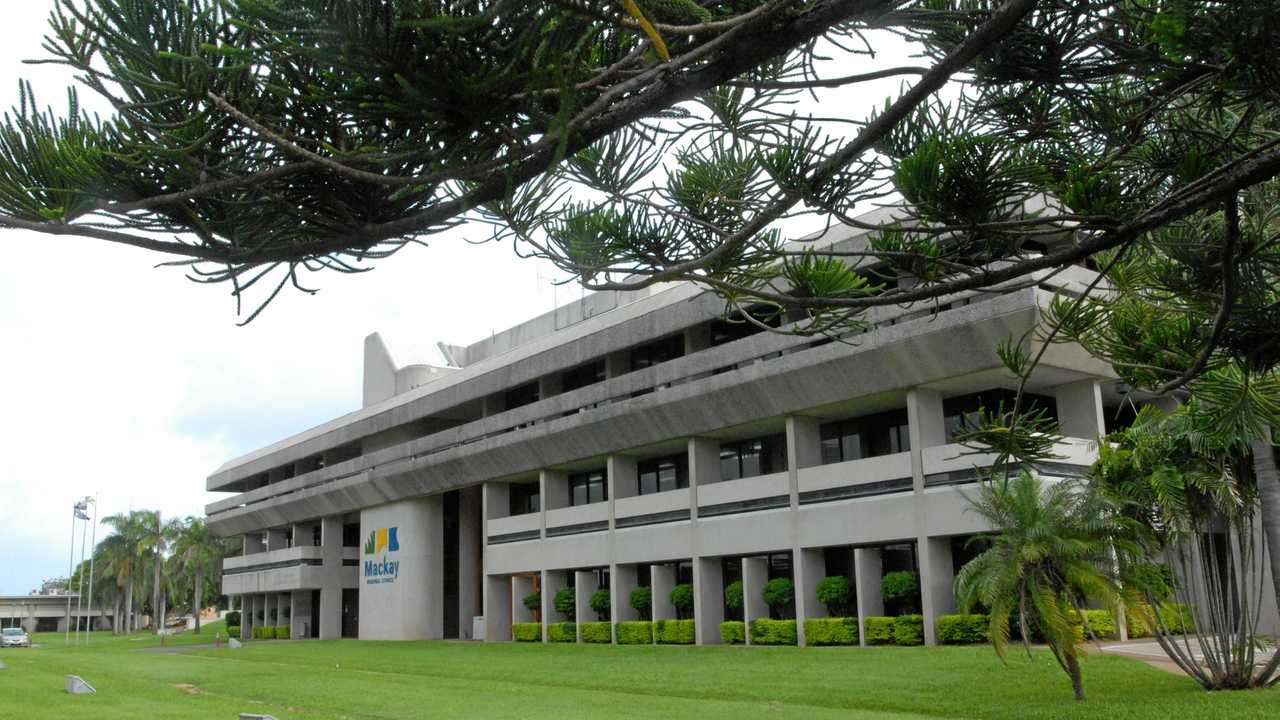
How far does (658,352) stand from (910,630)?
487 inches

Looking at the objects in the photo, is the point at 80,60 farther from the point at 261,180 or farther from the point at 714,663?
the point at 714,663

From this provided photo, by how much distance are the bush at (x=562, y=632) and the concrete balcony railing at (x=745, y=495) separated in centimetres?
667

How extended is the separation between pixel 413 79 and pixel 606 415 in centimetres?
2810

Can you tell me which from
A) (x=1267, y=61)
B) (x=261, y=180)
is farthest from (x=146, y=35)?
(x=1267, y=61)

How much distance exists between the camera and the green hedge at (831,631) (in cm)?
2575

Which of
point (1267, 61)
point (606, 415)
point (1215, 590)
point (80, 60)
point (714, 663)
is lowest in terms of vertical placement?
point (714, 663)

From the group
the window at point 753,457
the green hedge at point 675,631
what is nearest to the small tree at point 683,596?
the green hedge at point 675,631

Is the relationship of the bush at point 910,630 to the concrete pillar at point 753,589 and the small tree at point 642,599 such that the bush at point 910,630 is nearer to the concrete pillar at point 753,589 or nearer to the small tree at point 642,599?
the concrete pillar at point 753,589

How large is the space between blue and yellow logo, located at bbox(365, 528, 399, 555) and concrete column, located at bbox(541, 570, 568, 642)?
904 centimetres

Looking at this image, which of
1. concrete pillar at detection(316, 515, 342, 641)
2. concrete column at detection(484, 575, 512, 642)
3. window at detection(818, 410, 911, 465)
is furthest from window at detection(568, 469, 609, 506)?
concrete pillar at detection(316, 515, 342, 641)

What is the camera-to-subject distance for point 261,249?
3895mm

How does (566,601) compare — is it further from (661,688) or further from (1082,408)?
(1082,408)

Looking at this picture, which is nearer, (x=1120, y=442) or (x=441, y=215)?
(x=441, y=215)

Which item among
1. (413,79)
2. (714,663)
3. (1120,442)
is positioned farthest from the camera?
(714,663)
